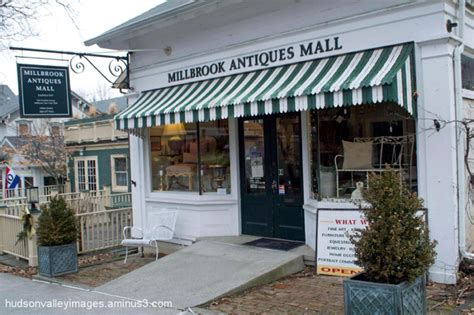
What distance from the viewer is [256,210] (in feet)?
28.3

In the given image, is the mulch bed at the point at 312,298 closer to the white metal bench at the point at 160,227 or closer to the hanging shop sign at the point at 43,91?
the white metal bench at the point at 160,227

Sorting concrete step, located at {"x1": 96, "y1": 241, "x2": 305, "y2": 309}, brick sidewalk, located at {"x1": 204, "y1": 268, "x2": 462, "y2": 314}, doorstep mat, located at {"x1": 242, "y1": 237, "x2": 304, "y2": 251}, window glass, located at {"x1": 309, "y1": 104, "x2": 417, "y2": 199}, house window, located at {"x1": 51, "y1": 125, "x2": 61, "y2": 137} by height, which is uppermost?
house window, located at {"x1": 51, "y1": 125, "x2": 61, "y2": 137}

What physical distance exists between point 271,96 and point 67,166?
21704 mm

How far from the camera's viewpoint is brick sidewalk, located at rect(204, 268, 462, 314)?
5484 mm

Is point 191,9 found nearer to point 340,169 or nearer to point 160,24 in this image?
point 160,24

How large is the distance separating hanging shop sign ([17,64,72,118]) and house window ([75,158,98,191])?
588 inches

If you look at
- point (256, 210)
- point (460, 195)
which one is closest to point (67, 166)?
point (256, 210)

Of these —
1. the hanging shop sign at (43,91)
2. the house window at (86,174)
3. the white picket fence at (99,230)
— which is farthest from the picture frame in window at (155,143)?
the house window at (86,174)

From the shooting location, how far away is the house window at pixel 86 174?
78.4 ft

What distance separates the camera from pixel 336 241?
6875 mm

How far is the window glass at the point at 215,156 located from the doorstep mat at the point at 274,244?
1.25 m

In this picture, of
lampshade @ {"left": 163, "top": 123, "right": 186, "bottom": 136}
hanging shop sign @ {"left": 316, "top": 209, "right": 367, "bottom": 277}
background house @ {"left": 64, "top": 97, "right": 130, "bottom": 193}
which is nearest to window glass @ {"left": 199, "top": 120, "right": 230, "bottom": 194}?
lampshade @ {"left": 163, "top": 123, "right": 186, "bottom": 136}

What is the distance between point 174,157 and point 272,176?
2.47m

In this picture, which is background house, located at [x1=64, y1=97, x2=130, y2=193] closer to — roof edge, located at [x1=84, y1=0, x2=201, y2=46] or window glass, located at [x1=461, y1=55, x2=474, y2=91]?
roof edge, located at [x1=84, y1=0, x2=201, y2=46]
